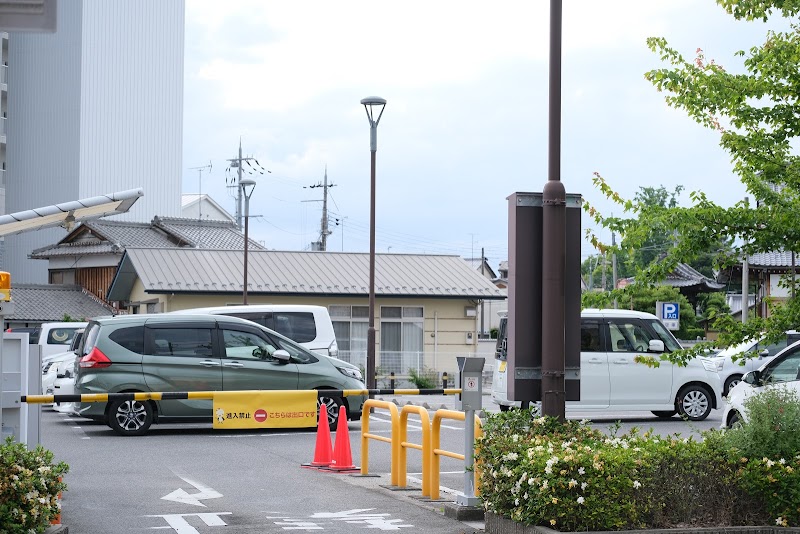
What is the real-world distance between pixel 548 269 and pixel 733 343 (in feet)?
6.41

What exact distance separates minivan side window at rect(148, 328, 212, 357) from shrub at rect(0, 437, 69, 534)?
1070cm

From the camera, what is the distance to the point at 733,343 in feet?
31.5

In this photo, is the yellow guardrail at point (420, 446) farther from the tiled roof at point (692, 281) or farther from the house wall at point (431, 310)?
the tiled roof at point (692, 281)

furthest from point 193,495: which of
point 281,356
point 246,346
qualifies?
point 246,346

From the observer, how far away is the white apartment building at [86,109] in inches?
2343

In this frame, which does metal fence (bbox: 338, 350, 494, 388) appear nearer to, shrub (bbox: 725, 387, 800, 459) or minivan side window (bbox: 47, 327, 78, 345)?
minivan side window (bbox: 47, 327, 78, 345)

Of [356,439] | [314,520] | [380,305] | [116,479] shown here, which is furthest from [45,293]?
[314,520]

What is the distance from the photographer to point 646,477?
8.01 m

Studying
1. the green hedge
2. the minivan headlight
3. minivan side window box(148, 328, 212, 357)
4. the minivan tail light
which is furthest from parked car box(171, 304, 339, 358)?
the green hedge

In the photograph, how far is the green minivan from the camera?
1797 centimetres

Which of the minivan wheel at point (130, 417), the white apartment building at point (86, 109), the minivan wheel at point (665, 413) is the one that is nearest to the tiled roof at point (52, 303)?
the white apartment building at point (86, 109)

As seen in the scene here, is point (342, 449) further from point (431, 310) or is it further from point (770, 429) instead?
Result: point (431, 310)

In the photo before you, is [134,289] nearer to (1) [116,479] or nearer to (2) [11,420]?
(1) [116,479]

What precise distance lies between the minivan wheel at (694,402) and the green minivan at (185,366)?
619 cm
